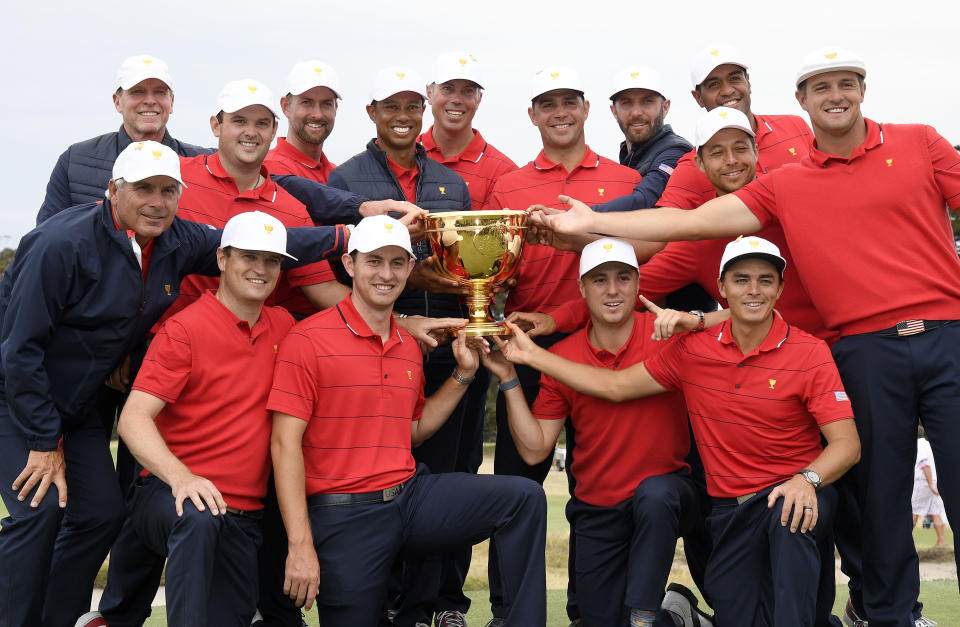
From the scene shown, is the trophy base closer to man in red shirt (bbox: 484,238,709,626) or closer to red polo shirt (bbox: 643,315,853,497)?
man in red shirt (bbox: 484,238,709,626)

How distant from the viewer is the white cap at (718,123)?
600 cm

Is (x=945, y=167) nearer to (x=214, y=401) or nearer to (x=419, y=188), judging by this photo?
(x=419, y=188)

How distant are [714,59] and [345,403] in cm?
340

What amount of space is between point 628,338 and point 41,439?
11.0ft

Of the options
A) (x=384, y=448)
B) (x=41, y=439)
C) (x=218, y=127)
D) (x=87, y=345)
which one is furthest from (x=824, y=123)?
(x=41, y=439)

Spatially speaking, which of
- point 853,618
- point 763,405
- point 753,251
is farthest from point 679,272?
point 853,618

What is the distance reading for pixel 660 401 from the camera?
6086 millimetres

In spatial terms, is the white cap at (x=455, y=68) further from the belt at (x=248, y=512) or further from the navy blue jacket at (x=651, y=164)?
the belt at (x=248, y=512)

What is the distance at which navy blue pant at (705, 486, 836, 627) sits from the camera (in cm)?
521

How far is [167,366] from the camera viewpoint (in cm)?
524

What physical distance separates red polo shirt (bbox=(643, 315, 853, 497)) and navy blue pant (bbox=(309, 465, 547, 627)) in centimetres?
103

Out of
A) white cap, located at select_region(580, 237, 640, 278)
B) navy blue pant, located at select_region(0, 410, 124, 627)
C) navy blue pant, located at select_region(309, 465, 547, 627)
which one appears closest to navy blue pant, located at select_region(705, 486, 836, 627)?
navy blue pant, located at select_region(309, 465, 547, 627)

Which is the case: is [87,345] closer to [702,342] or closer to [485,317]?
[485,317]

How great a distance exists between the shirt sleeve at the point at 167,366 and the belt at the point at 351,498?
91cm
